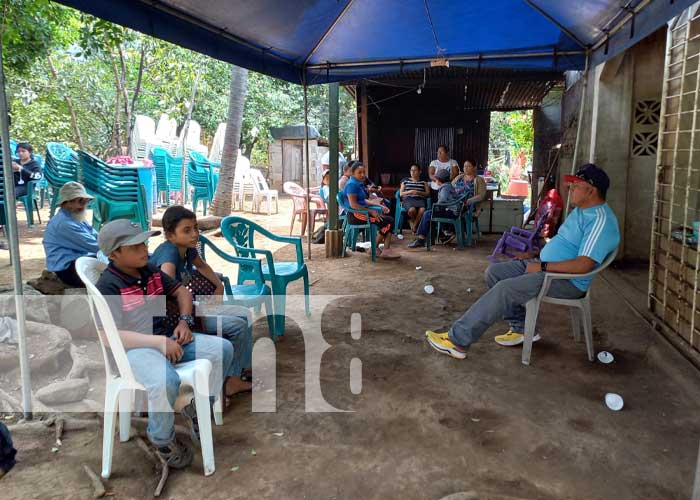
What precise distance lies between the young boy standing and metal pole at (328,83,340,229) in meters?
4.70

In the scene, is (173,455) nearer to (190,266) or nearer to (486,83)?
(190,266)

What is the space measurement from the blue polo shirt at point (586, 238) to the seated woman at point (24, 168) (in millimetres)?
7950

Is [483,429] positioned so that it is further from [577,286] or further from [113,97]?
[113,97]

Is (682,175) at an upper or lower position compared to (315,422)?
upper

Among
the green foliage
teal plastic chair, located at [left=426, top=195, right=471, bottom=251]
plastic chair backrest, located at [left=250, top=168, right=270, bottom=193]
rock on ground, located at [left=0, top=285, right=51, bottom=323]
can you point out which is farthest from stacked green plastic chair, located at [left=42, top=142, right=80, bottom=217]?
teal plastic chair, located at [left=426, top=195, right=471, bottom=251]

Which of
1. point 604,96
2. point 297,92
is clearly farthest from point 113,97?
point 604,96

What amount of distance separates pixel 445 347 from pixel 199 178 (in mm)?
9556

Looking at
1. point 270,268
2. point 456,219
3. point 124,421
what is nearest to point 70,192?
point 270,268

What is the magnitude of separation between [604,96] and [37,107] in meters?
14.9

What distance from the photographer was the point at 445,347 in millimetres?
3594

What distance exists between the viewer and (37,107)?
14664 millimetres

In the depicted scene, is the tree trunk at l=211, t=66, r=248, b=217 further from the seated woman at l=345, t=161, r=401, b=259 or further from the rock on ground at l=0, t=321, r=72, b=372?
the rock on ground at l=0, t=321, r=72, b=372

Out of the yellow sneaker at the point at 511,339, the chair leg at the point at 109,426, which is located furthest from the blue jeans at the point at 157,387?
the yellow sneaker at the point at 511,339

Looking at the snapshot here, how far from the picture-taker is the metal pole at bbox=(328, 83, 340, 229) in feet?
22.9
